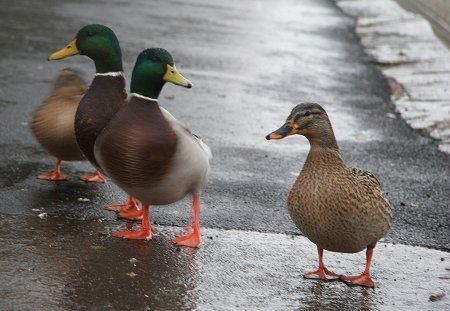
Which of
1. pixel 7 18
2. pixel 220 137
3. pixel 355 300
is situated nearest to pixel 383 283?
pixel 355 300

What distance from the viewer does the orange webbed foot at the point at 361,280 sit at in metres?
4.95

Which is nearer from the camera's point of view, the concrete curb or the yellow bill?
the yellow bill

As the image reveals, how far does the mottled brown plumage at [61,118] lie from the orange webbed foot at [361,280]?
88.4 inches

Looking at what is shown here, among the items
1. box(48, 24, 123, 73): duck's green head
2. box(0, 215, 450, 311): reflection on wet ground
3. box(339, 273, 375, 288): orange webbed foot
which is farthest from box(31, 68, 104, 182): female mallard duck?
box(339, 273, 375, 288): orange webbed foot

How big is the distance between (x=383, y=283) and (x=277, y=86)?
6.04m

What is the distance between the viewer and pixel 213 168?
7121 millimetres

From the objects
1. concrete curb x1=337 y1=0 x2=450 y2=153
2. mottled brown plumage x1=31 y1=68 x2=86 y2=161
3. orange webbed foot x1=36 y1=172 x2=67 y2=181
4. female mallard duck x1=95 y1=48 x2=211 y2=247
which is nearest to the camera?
female mallard duck x1=95 y1=48 x2=211 y2=247

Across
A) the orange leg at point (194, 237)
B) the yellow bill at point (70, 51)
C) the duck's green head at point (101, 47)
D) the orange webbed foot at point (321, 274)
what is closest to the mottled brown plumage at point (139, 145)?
the orange leg at point (194, 237)

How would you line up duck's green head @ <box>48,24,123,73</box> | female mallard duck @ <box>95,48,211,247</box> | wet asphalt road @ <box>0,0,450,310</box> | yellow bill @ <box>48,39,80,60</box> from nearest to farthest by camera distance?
1. wet asphalt road @ <box>0,0,450,310</box>
2. female mallard duck @ <box>95,48,211,247</box>
3. duck's green head @ <box>48,24,123,73</box>
4. yellow bill @ <box>48,39,80,60</box>

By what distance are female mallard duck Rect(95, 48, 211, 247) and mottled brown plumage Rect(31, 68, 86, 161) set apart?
98 cm

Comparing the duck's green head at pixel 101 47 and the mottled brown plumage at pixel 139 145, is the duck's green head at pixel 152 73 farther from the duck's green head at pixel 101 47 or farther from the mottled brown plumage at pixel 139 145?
the duck's green head at pixel 101 47

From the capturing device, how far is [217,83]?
10.6m

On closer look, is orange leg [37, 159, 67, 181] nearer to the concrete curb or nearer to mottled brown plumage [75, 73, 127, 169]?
mottled brown plumage [75, 73, 127, 169]

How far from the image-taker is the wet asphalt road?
4703mm
